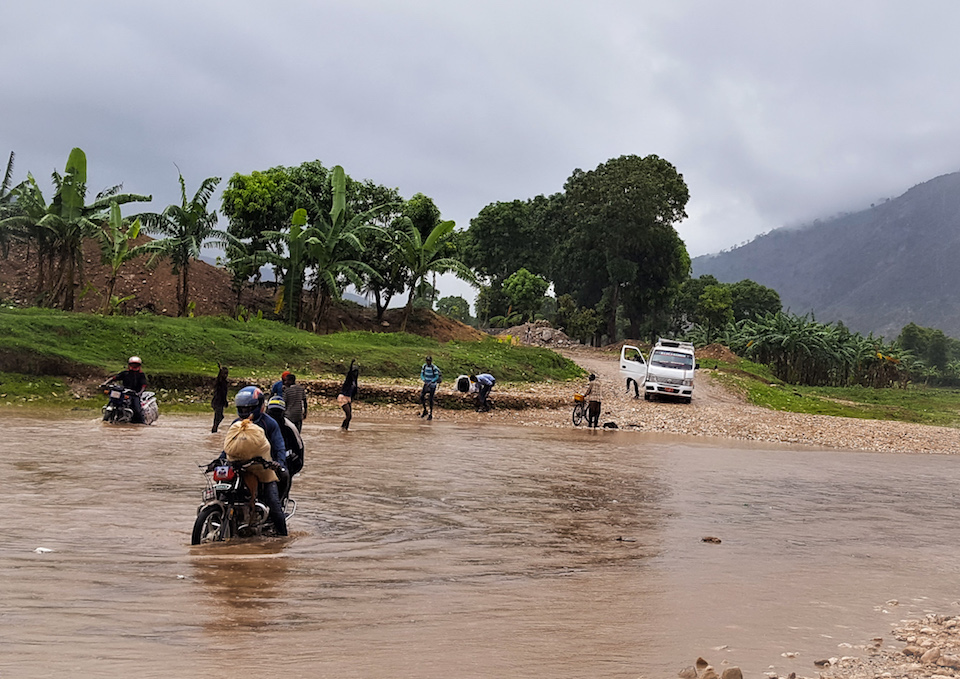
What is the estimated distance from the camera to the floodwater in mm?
5133

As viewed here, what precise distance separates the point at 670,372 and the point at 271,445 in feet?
85.4

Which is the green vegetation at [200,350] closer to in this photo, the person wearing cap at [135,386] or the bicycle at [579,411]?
the person wearing cap at [135,386]

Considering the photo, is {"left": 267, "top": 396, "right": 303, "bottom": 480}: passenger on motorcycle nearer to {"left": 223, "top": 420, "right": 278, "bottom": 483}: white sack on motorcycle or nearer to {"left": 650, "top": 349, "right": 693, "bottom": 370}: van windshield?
{"left": 223, "top": 420, "right": 278, "bottom": 483}: white sack on motorcycle

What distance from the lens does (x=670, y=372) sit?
32688mm

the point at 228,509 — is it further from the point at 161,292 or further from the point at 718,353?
the point at 718,353

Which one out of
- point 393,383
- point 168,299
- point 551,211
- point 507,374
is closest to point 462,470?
point 393,383

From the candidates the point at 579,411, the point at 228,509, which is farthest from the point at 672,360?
the point at 228,509

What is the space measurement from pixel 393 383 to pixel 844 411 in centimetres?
1982

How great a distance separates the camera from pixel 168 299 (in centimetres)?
4084

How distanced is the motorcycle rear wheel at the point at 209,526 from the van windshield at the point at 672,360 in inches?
1058

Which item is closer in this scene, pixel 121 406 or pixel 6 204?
pixel 121 406

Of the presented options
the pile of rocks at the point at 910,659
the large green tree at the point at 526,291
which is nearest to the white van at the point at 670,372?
the pile of rocks at the point at 910,659

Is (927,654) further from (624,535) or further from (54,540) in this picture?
(54,540)

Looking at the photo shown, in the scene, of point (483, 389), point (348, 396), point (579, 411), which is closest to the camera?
point (348, 396)
